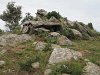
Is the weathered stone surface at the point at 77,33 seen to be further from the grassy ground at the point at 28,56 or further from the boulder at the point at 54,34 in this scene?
the boulder at the point at 54,34

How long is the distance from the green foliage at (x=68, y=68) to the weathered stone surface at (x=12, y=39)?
20.1 ft

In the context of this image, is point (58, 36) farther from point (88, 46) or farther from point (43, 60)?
point (43, 60)

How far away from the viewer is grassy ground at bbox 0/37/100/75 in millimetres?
17188

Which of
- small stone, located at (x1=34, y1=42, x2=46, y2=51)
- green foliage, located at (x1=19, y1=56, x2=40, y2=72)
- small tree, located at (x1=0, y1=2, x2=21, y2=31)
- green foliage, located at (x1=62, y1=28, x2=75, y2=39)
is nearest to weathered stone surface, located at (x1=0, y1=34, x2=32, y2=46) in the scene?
small stone, located at (x1=34, y1=42, x2=46, y2=51)

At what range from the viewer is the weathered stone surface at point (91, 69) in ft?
53.5

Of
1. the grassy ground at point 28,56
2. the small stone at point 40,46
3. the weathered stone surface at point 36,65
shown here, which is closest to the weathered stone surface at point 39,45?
the small stone at point 40,46

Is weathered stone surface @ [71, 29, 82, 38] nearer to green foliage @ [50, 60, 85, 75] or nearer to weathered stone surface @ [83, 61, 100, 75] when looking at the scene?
weathered stone surface @ [83, 61, 100, 75]

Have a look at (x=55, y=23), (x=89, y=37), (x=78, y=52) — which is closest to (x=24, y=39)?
(x=55, y=23)

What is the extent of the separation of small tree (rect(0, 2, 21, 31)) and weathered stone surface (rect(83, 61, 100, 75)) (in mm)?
27366

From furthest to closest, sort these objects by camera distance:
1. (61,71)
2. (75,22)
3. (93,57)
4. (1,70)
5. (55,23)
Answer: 1. (75,22)
2. (55,23)
3. (93,57)
4. (1,70)
5. (61,71)

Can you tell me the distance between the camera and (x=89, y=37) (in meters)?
26.4

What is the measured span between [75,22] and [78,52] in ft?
28.1

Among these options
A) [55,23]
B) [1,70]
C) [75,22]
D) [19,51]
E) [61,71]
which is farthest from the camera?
[75,22]

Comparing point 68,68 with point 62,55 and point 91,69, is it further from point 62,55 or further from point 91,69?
point 62,55
